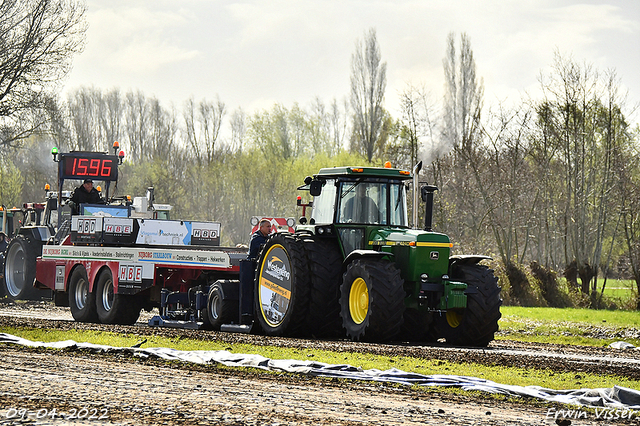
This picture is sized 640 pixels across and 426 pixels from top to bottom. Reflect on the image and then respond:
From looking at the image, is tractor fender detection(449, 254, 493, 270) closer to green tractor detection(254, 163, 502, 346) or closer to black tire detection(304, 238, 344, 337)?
green tractor detection(254, 163, 502, 346)

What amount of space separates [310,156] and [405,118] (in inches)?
889

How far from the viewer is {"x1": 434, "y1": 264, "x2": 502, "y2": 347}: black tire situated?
13.1 metres

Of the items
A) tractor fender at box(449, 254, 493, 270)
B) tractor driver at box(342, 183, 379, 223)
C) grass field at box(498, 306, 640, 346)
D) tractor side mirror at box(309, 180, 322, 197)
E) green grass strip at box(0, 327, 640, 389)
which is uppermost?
tractor side mirror at box(309, 180, 322, 197)

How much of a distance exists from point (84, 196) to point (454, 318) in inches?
419

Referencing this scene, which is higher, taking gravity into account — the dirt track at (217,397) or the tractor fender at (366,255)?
the tractor fender at (366,255)

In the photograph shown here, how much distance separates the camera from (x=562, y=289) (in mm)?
29016

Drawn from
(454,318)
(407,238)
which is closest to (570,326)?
(454,318)

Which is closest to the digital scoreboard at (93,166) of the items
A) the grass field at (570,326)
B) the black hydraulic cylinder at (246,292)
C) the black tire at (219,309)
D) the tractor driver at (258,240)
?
the black tire at (219,309)

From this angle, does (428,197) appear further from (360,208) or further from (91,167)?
(91,167)

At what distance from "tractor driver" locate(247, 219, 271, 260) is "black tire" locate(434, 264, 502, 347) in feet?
12.4

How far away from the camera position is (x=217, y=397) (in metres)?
7.54

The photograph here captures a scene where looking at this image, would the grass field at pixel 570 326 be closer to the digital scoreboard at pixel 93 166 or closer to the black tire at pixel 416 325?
the black tire at pixel 416 325

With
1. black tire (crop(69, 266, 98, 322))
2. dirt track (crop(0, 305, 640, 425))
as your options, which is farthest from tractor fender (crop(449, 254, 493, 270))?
black tire (crop(69, 266, 98, 322))

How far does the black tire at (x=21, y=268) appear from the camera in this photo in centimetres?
2347
